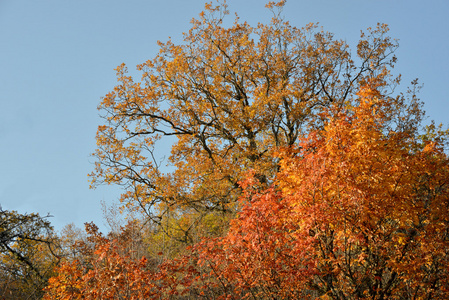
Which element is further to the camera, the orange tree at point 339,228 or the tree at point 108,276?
the tree at point 108,276

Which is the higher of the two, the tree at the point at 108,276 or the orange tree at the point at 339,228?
the tree at the point at 108,276

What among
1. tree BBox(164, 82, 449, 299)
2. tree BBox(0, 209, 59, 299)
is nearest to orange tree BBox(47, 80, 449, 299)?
tree BBox(164, 82, 449, 299)

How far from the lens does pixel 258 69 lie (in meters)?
13.3

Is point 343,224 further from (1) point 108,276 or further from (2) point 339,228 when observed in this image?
(1) point 108,276

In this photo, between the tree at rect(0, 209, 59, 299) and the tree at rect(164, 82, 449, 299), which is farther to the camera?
the tree at rect(0, 209, 59, 299)

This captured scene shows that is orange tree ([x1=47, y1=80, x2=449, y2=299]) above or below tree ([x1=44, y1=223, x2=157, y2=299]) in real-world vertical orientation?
below

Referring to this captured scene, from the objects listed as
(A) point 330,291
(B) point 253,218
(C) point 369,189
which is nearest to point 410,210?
(C) point 369,189

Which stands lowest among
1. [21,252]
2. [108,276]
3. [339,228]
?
[339,228]

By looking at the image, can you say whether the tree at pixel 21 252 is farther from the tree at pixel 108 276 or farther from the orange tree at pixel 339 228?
the orange tree at pixel 339 228

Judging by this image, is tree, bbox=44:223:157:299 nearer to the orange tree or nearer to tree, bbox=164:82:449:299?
the orange tree

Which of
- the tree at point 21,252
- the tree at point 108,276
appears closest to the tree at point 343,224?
the tree at point 108,276

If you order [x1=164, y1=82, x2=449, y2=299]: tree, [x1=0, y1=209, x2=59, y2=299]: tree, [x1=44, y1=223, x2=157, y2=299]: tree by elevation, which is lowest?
[x1=164, y1=82, x2=449, y2=299]: tree

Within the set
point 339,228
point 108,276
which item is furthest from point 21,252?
point 339,228

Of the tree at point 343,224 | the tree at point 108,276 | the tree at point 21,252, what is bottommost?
the tree at point 343,224
